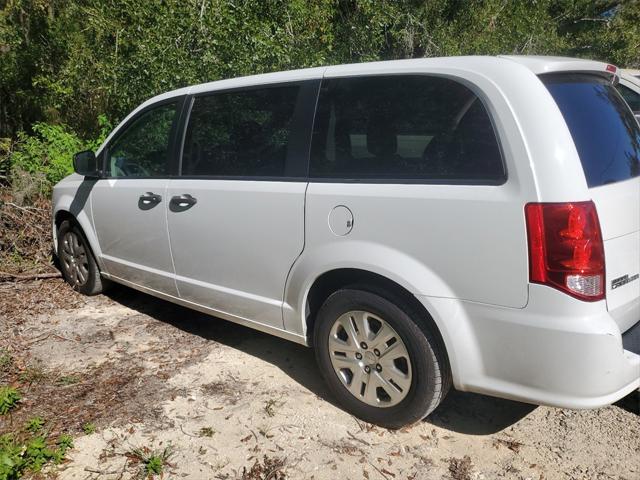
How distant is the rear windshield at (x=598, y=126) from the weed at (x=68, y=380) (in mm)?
3131

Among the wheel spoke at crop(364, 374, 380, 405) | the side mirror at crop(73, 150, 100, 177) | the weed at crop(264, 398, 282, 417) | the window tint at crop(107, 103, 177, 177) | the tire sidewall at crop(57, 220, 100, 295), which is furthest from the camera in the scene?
the tire sidewall at crop(57, 220, 100, 295)

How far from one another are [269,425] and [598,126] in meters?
2.21

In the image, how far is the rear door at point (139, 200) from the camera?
157 inches

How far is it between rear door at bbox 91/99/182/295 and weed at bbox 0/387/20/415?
45.3 inches

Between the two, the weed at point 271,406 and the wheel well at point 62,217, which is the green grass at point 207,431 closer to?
the weed at point 271,406

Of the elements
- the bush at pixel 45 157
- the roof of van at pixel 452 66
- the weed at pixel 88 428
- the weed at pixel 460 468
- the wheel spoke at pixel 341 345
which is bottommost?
the weed at pixel 460 468

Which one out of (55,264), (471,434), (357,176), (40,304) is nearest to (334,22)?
(55,264)

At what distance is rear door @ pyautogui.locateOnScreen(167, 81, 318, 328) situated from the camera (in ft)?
10.5

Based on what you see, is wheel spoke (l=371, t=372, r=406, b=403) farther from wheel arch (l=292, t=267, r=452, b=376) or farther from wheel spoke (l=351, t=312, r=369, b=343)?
wheel arch (l=292, t=267, r=452, b=376)

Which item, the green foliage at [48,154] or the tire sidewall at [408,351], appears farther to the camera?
the green foliage at [48,154]

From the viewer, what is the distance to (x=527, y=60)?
2641mm

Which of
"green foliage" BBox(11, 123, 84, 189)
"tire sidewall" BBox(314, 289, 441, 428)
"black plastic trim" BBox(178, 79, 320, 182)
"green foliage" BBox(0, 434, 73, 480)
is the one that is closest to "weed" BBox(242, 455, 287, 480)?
"tire sidewall" BBox(314, 289, 441, 428)

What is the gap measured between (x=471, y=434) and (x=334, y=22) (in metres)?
7.92

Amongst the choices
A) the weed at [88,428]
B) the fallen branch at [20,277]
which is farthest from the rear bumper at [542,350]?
the fallen branch at [20,277]
